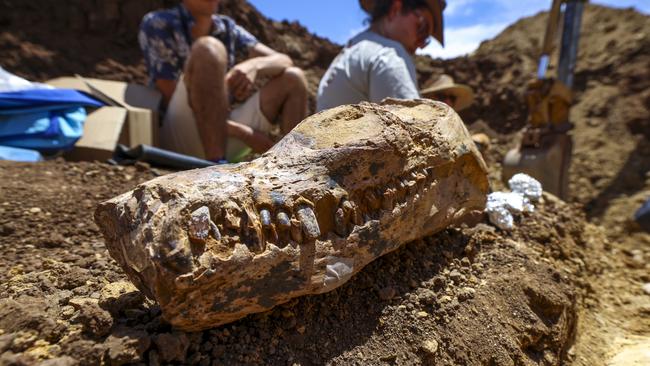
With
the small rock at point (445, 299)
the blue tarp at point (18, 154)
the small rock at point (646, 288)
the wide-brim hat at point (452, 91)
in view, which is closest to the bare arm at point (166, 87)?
the blue tarp at point (18, 154)

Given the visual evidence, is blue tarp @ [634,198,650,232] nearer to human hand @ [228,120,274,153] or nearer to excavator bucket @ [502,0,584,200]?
excavator bucket @ [502,0,584,200]

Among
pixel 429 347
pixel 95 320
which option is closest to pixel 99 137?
pixel 95 320

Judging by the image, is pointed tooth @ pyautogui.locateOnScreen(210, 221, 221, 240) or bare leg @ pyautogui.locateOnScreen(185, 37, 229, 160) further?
bare leg @ pyautogui.locateOnScreen(185, 37, 229, 160)

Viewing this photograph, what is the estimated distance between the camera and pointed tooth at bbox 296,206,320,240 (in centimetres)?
123

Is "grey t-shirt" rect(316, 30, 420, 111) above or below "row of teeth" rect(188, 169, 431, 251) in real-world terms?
above

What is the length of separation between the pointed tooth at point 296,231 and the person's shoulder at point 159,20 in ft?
7.84

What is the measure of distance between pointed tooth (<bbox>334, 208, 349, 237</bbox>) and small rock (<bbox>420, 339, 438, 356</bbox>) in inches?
14.7

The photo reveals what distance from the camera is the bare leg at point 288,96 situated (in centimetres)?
314

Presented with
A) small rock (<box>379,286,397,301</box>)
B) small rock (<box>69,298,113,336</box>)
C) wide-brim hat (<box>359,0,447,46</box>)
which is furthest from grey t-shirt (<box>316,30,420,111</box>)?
small rock (<box>69,298,113,336</box>)

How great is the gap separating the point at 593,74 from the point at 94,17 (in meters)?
7.10

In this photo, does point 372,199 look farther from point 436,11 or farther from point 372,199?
point 436,11

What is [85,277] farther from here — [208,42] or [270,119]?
[270,119]

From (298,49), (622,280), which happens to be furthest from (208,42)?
(298,49)

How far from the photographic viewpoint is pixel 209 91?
273 cm
